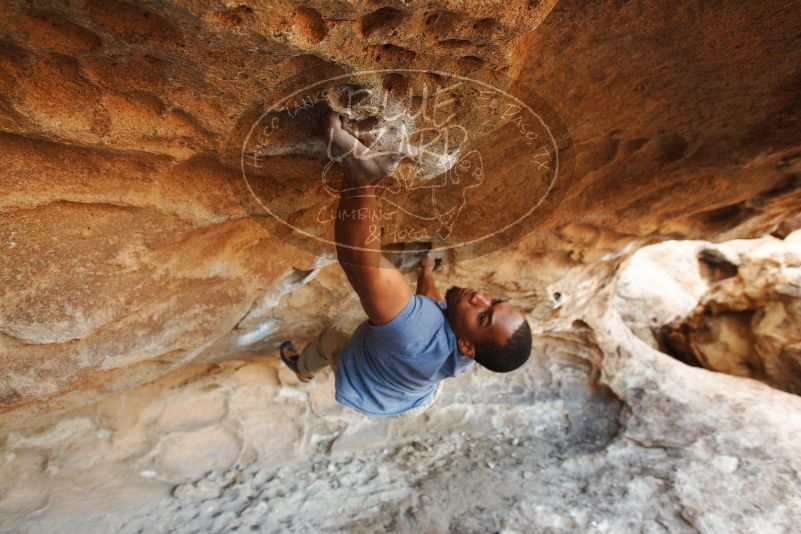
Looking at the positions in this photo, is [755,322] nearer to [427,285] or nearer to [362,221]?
[427,285]

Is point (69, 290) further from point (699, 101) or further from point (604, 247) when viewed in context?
point (604, 247)

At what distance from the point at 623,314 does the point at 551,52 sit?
416 centimetres

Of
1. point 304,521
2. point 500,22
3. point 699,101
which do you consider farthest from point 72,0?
point 304,521

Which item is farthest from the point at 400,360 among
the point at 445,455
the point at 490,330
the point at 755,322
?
the point at 755,322

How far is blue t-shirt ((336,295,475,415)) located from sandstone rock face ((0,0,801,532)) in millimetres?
412

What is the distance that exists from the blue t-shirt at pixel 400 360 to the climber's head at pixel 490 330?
40mm

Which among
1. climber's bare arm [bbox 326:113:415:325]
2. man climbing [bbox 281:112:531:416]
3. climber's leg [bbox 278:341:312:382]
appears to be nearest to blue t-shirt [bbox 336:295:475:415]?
man climbing [bbox 281:112:531:416]

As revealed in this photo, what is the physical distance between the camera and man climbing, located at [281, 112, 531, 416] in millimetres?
1051

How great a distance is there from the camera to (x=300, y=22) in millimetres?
821

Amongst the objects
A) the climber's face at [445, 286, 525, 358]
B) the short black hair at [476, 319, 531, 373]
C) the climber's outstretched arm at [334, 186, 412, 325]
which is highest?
the climber's outstretched arm at [334, 186, 412, 325]

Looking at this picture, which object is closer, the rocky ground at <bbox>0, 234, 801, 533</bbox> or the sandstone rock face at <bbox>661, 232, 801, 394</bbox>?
the rocky ground at <bbox>0, 234, 801, 533</bbox>

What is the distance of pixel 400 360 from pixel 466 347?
208 millimetres

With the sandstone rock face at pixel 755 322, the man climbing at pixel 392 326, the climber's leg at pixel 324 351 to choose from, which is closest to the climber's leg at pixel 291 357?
the climber's leg at pixel 324 351

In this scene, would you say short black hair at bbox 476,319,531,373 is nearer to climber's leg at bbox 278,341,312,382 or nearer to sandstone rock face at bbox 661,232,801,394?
climber's leg at bbox 278,341,312,382
